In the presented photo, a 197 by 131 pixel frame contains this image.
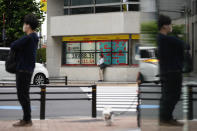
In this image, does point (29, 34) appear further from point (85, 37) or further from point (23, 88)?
point (85, 37)

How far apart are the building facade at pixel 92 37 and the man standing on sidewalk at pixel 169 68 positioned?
22612 millimetres

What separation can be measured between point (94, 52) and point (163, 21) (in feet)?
80.5

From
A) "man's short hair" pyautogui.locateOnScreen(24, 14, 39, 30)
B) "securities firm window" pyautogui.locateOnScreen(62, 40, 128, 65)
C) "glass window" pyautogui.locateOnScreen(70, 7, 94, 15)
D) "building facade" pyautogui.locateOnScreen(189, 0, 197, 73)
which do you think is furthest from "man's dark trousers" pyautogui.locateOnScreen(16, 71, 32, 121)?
"glass window" pyautogui.locateOnScreen(70, 7, 94, 15)

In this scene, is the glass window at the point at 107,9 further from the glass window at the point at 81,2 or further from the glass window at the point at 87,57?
the glass window at the point at 87,57

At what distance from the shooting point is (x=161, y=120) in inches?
89.0

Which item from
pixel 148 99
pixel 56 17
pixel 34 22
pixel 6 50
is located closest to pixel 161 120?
pixel 148 99

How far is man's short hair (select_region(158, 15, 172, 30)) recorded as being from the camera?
2.15 metres

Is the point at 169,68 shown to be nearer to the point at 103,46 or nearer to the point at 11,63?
the point at 11,63

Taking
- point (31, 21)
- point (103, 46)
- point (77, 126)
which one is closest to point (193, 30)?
point (31, 21)

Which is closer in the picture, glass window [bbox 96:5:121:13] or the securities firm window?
the securities firm window

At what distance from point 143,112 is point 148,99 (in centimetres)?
20

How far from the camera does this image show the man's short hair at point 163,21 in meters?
2.15

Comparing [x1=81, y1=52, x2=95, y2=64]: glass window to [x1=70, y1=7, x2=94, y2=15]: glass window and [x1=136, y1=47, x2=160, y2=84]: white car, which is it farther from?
[x1=136, y1=47, x2=160, y2=84]: white car

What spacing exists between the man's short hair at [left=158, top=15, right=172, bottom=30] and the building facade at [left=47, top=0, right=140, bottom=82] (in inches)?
890
